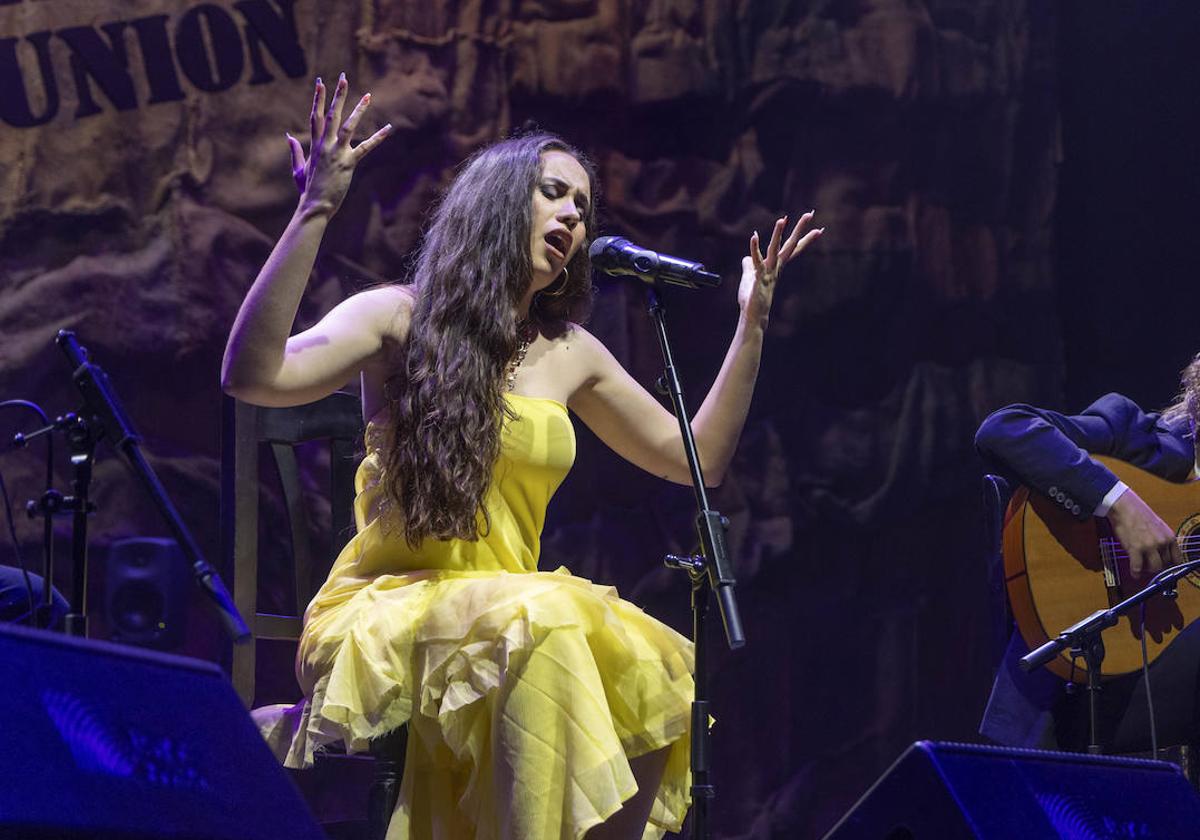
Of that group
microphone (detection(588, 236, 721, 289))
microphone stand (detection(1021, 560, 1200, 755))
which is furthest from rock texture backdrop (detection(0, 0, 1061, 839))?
microphone (detection(588, 236, 721, 289))

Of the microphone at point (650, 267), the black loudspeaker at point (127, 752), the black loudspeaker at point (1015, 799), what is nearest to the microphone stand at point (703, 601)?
the microphone at point (650, 267)

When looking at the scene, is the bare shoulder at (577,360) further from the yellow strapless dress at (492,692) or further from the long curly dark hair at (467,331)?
the yellow strapless dress at (492,692)

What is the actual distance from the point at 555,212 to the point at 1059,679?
1.85 meters

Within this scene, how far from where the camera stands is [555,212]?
287cm

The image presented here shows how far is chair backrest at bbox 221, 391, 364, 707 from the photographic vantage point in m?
3.13

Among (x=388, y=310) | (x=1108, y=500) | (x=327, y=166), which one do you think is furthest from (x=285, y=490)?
(x=1108, y=500)

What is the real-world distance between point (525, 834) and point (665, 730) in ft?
1.04

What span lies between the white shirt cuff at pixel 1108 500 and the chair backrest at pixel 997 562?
25 centimetres

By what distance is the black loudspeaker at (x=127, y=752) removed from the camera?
3.82 feet

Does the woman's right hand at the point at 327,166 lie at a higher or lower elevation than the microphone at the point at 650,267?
higher

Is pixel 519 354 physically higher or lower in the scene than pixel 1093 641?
higher

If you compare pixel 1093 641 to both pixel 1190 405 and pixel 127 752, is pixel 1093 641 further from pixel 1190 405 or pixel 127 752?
pixel 127 752

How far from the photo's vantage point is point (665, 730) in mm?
2330

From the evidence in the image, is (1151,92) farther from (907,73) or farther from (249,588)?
(249,588)
